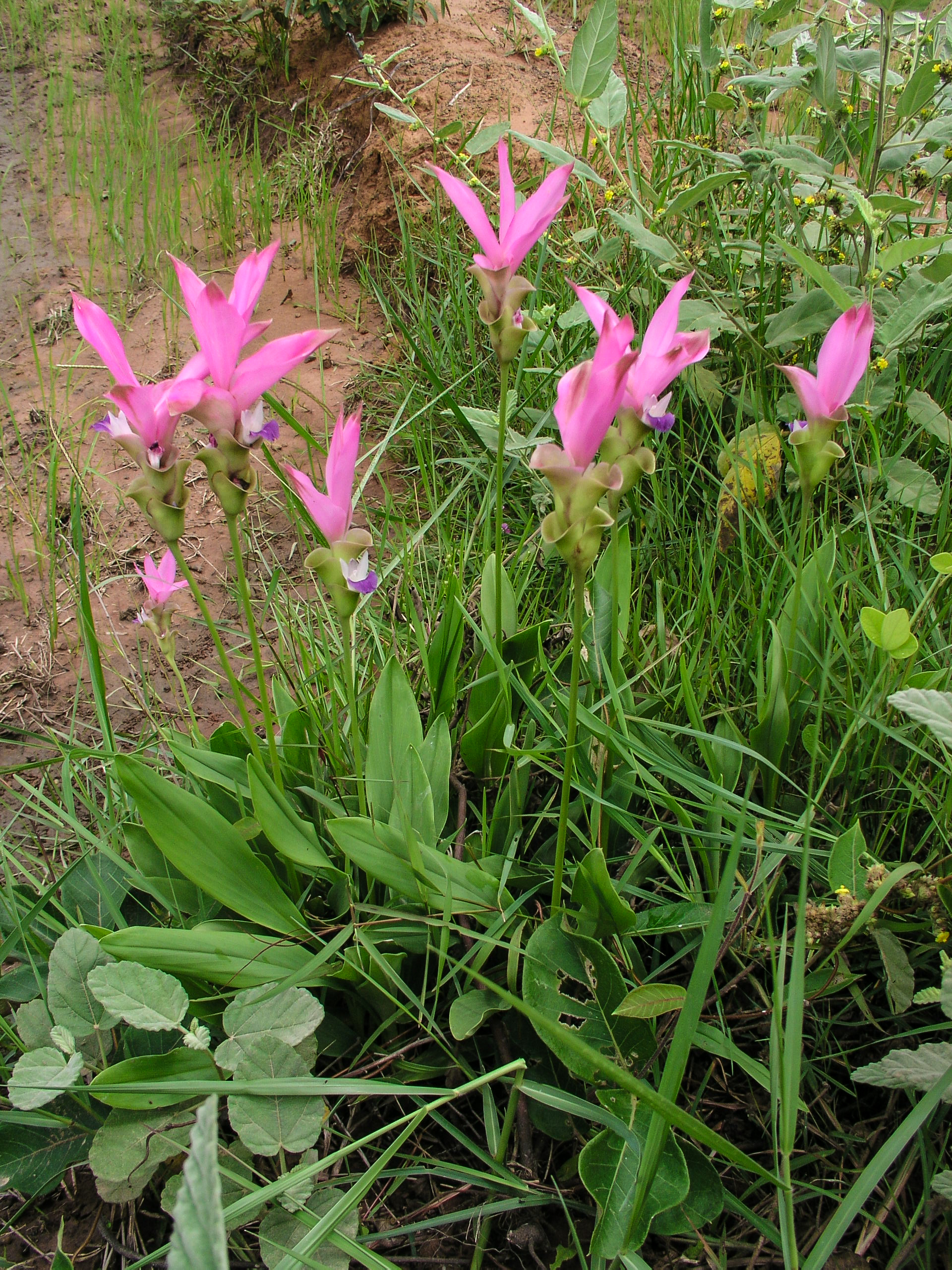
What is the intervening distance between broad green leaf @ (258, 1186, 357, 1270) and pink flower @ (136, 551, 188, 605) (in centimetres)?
82

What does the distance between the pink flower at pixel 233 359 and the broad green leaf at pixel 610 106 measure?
110cm

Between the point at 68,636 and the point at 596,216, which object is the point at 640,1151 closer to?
the point at 68,636

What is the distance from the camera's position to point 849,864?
3.26 ft

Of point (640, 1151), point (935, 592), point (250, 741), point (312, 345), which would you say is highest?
point (312, 345)

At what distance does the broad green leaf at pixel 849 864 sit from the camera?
99 cm

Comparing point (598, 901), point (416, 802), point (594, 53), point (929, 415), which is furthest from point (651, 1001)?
point (594, 53)

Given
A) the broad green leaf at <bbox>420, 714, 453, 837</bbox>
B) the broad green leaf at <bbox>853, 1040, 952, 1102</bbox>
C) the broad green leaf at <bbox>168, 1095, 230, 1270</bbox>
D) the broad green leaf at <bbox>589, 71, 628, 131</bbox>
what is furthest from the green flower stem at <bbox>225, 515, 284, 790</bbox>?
the broad green leaf at <bbox>589, 71, 628, 131</bbox>

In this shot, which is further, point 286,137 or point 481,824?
point 286,137

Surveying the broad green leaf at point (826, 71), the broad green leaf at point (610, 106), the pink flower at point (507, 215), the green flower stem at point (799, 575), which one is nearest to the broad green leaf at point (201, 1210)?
the green flower stem at point (799, 575)

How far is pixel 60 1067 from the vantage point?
94 cm

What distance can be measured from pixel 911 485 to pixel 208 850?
1.31 m

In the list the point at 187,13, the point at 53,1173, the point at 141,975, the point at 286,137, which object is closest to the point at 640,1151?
the point at 141,975

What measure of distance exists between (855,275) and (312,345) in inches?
50.2

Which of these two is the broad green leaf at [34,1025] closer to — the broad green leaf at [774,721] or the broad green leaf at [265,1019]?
the broad green leaf at [265,1019]
